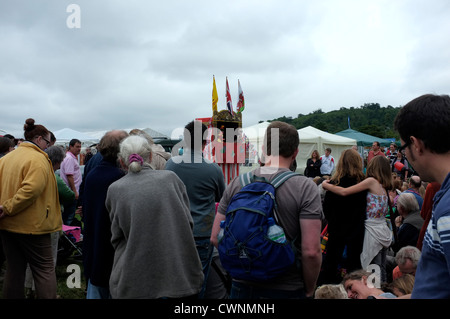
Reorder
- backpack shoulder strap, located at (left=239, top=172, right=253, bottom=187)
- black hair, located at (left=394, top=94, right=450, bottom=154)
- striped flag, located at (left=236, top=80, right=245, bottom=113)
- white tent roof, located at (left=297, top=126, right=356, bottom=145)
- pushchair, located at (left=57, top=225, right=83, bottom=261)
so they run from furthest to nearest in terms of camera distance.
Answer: white tent roof, located at (left=297, top=126, right=356, bottom=145), striped flag, located at (left=236, top=80, right=245, bottom=113), pushchair, located at (left=57, top=225, right=83, bottom=261), backpack shoulder strap, located at (left=239, top=172, right=253, bottom=187), black hair, located at (left=394, top=94, right=450, bottom=154)

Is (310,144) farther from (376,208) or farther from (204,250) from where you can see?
(204,250)

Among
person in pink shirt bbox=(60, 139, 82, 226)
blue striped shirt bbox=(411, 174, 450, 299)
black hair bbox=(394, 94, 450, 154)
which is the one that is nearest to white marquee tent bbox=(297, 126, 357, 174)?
person in pink shirt bbox=(60, 139, 82, 226)

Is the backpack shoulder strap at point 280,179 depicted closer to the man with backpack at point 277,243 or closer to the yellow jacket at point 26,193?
the man with backpack at point 277,243

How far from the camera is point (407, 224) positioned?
13.7 ft

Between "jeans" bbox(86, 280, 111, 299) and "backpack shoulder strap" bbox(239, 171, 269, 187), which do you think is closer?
"backpack shoulder strap" bbox(239, 171, 269, 187)

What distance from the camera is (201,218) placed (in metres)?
2.89

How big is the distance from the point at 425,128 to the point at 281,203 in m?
0.86

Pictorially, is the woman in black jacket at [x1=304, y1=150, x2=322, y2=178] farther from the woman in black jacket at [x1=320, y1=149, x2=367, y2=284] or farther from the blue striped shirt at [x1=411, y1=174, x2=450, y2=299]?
the blue striped shirt at [x1=411, y1=174, x2=450, y2=299]

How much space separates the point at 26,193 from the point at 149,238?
1.60 meters

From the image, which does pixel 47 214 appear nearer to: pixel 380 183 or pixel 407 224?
pixel 380 183

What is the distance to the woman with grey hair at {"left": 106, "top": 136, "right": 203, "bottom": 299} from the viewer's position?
6.82 feet

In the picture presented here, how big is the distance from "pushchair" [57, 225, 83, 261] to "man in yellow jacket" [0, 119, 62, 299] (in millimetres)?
2000
